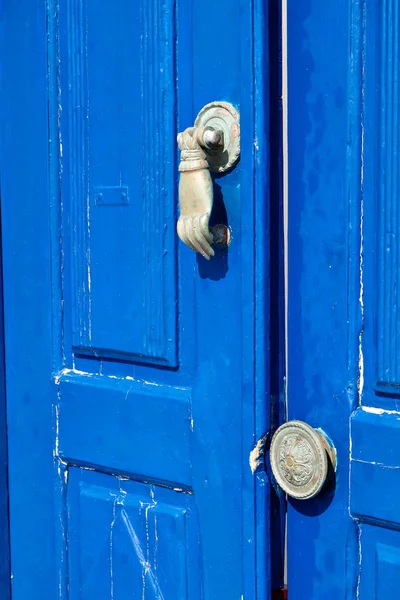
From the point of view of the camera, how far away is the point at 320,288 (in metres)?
1.31

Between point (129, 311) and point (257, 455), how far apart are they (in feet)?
1.15

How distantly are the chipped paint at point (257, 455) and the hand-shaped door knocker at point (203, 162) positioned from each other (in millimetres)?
316

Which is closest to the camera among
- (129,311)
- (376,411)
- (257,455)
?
(376,411)

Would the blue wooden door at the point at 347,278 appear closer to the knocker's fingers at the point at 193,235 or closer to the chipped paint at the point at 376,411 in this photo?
the chipped paint at the point at 376,411

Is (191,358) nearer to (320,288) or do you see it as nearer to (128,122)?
(320,288)

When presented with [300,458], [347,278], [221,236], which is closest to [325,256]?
[347,278]

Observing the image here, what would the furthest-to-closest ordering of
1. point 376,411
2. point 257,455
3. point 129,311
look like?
point 129,311 < point 257,455 < point 376,411

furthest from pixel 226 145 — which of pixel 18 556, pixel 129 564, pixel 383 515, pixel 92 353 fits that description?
pixel 18 556

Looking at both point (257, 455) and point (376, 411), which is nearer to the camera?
point (376, 411)

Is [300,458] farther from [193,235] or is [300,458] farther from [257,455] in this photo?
[193,235]

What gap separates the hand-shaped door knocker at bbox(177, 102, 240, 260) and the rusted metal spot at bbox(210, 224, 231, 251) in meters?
0.02

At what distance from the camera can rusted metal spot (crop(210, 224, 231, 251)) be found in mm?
1375

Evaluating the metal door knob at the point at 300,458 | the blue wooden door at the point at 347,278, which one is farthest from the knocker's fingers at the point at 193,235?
the metal door knob at the point at 300,458

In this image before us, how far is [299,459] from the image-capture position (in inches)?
52.3
